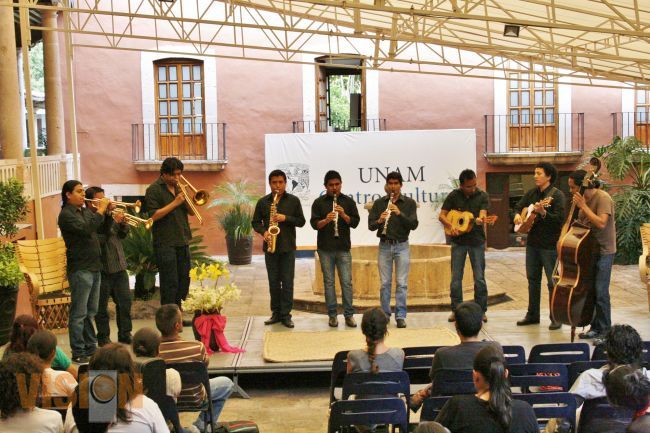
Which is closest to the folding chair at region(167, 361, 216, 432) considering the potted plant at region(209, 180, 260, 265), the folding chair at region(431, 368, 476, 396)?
the folding chair at region(431, 368, 476, 396)

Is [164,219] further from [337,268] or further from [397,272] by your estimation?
[397,272]

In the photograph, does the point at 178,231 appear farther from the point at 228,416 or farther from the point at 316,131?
the point at 316,131

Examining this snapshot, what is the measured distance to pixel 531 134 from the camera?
19.5 metres

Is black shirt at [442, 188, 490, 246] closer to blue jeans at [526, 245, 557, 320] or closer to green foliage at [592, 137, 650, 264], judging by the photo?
blue jeans at [526, 245, 557, 320]

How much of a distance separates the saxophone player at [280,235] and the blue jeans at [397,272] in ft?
2.90

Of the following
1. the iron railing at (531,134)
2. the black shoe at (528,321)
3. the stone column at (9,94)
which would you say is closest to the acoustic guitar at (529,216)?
the black shoe at (528,321)

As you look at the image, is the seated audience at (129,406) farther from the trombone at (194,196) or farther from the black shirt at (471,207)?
the black shirt at (471,207)

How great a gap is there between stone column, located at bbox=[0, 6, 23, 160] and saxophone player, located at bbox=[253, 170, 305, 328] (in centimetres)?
498

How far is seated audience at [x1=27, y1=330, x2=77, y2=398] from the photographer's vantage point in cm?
515

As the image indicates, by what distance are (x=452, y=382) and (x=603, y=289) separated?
3.57 metres

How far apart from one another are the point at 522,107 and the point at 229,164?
6079 mm

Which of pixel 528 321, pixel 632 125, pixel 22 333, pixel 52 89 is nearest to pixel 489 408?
→ pixel 22 333

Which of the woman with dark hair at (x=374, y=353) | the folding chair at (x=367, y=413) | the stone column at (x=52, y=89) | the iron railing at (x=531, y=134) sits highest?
the stone column at (x=52, y=89)

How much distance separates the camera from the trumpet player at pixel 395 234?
9250mm
